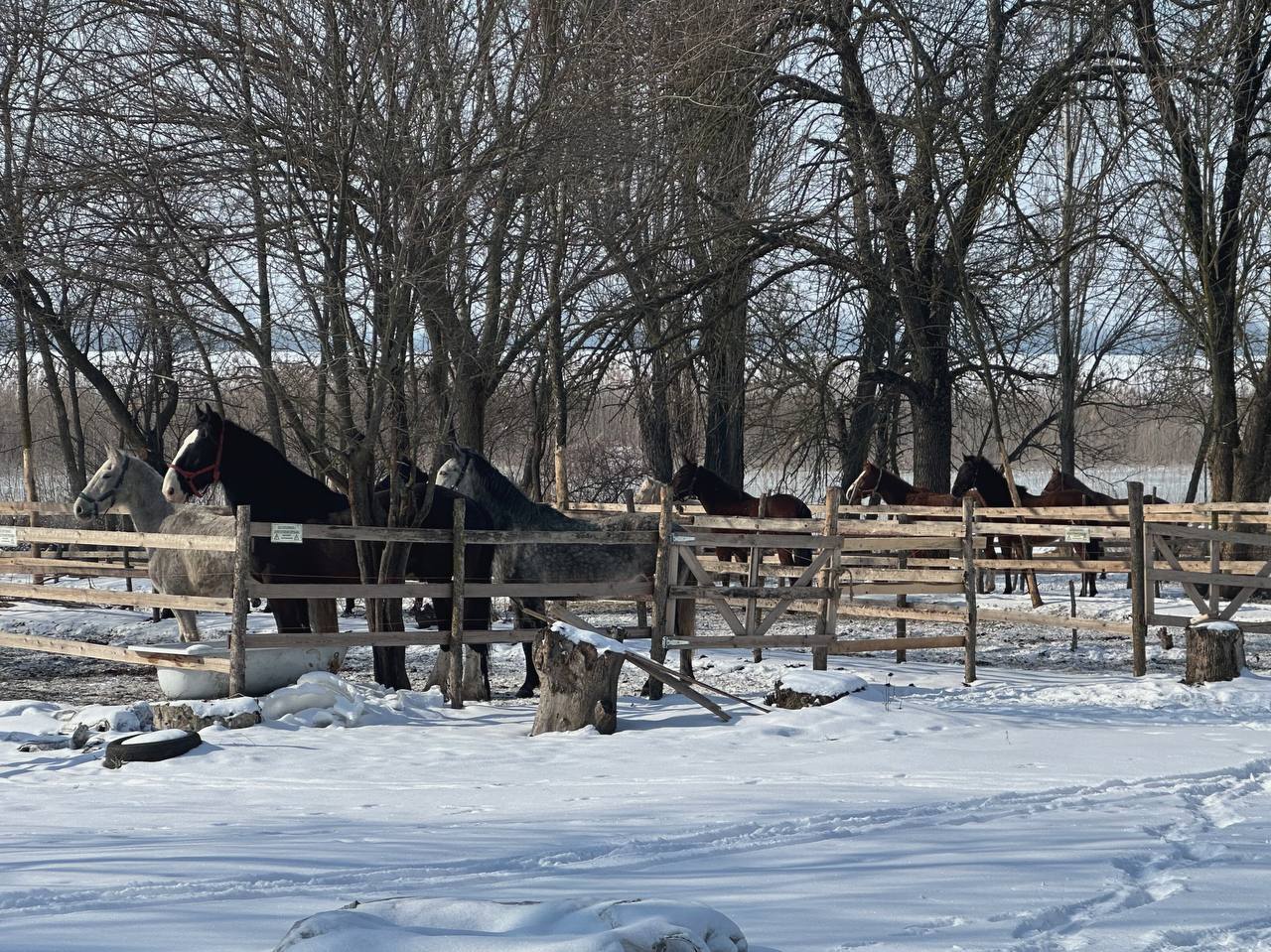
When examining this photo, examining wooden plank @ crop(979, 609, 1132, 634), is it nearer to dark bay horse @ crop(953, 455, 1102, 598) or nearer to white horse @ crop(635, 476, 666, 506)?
white horse @ crop(635, 476, 666, 506)

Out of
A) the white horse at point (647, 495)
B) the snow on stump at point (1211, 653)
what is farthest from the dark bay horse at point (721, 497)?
the snow on stump at point (1211, 653)

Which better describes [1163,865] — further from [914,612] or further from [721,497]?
[721,497]

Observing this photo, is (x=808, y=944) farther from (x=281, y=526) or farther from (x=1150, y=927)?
(x=281, y=526)

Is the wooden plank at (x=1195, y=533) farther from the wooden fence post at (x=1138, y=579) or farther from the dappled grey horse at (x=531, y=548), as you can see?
the dappled grey horse at (x=531, y=548)

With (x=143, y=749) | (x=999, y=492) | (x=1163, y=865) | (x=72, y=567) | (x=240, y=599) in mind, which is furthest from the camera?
(x=999, y=492)

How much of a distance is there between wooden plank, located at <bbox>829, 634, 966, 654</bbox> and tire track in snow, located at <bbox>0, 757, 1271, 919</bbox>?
4.78 meters

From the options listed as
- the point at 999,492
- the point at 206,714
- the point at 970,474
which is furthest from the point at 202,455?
the point at 999,492

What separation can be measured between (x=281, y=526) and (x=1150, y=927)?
278 inches

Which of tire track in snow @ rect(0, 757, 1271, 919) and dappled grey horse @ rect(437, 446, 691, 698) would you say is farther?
dappled grey horse @ rect(437, 446, 691, 698)

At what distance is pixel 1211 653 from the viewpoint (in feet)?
38.1

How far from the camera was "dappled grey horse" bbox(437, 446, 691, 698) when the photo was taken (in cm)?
1232

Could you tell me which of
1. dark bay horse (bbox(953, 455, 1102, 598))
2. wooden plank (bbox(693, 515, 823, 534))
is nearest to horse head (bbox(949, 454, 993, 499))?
dark bay horse (bbox(953, 455, 1102, 598))

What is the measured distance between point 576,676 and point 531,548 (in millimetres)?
3149

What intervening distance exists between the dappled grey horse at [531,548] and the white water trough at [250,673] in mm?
2132
